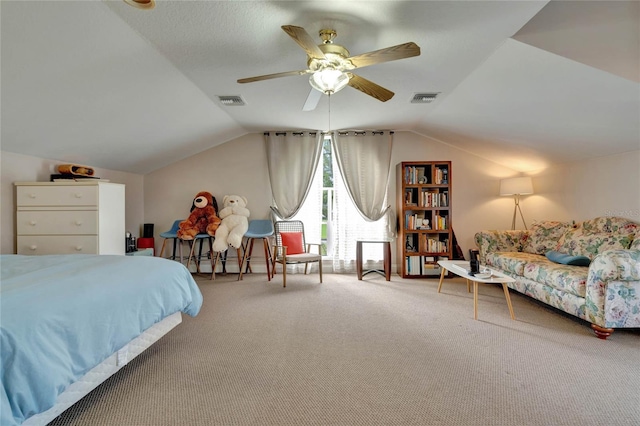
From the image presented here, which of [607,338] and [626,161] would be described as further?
[626,161]

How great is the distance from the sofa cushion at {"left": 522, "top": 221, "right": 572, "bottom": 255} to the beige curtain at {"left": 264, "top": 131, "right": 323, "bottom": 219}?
3.18 m

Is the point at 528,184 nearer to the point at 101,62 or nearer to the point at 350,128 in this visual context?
the point at 350,128

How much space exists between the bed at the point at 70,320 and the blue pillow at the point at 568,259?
360 cm

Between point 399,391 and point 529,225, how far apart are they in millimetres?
4082

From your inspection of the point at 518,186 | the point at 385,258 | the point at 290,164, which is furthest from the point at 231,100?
the point at 518,186

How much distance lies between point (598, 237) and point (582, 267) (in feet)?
1.53

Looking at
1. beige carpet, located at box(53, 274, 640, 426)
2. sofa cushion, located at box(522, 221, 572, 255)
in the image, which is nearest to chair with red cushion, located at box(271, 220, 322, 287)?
beige carpet, located at box(53, 274, 640, 426)

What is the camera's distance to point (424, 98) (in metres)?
3.38

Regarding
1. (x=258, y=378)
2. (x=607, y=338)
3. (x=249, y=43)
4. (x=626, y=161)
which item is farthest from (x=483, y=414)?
(x=626, y=161)

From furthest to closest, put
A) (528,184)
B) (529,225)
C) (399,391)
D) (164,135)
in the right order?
(529,225) → (528,184) → (164,135) → (399,391)

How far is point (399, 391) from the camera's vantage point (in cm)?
174

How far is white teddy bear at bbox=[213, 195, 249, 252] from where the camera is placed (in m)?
4.36

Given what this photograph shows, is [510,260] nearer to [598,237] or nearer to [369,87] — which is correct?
[598,237]

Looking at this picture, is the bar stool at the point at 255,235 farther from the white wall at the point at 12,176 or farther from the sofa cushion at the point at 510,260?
the sofa cushion at the point at 510,260
